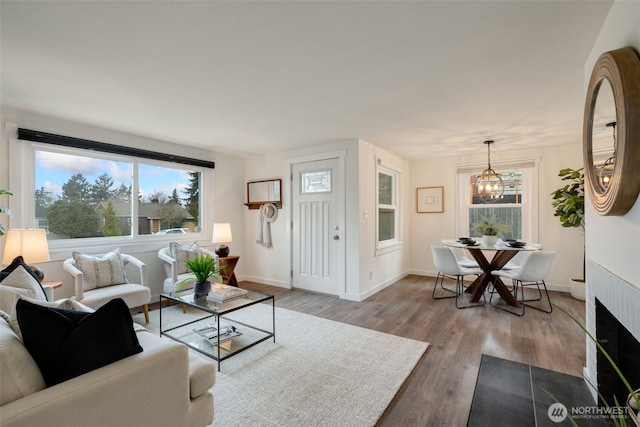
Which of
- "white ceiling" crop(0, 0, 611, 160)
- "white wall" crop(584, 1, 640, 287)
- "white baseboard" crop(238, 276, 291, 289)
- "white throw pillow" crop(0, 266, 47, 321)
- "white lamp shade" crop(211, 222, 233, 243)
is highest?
"white ceiling" crop(0, 0, 611, 160)

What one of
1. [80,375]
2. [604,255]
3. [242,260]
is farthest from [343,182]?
[80,375]

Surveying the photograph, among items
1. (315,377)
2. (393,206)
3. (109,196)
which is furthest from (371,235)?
(109,196)

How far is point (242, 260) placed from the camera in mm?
5402

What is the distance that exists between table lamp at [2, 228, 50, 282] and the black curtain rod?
111 centimetres

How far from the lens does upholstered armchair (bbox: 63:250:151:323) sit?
110 inches

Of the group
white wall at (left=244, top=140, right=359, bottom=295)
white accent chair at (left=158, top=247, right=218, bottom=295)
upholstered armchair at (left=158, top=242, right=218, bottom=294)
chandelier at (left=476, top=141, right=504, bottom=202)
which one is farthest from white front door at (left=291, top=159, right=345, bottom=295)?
chandelier at (left=476, top=141, right=504, bottom=202)

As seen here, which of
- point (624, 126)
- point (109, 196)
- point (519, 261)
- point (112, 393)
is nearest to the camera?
point (112, 393)

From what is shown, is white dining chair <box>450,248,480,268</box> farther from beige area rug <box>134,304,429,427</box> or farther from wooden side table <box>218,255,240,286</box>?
wooden side table <box>218,255,240,286</box>

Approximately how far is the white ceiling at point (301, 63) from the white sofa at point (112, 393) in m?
1.66

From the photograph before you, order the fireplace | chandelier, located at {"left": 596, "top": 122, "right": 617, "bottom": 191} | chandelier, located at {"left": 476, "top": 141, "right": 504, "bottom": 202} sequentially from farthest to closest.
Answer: chandelier, located at {"left": 476, "top": 141, "right": 504, "bottom": 202} → the fireplace → chandelier, located at {"left": 596, "top": 122, "right": 617, "bottom": 191}

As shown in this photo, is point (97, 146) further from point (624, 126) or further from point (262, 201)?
point (624, 126)

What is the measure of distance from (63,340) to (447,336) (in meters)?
2.98

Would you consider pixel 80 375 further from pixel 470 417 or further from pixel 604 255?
pixel 604 255

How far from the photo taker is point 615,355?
5.53ft
